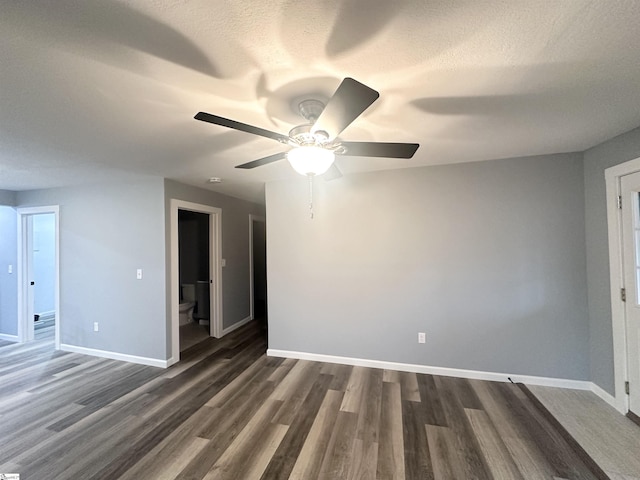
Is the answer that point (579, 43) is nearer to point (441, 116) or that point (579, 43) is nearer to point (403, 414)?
point (441, 116)

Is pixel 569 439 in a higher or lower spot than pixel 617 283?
lower

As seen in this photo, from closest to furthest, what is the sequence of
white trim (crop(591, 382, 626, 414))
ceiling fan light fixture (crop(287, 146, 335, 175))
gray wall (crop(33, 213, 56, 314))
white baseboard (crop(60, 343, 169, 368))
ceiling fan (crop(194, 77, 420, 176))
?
ceiling fan (crop(194, 77, 420, 176)), ceiling fan light fixture (crop(287, 146, 335, 175)), white trim (crop(591, 382, 626, 414)), white baseboard (crop(60, 343, 169, 368)), gray wall (crop(33, 213, 56, 314))

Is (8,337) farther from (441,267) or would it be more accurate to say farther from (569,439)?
(569,439)

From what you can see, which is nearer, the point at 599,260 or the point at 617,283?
the point at 617,283

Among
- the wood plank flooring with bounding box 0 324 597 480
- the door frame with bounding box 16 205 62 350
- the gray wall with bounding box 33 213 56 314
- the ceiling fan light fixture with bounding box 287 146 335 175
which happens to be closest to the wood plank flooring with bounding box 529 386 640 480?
the wood plank flooring with bounding box 0 324 597 480

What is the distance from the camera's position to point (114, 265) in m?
3.50

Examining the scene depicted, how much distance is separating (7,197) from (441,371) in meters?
6.39

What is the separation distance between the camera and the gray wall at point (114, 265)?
3312 millimetres

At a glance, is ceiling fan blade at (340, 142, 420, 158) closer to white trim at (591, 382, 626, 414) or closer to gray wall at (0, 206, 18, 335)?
white trim at (591, 382, 626, 414)

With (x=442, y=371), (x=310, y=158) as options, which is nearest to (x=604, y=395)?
(x=442, y=371)

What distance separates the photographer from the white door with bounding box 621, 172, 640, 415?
215 cm

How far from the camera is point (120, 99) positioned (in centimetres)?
152

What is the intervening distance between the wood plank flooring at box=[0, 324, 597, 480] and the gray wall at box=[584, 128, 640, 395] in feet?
2.47

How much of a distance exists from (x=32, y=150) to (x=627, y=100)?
14.4 feet
